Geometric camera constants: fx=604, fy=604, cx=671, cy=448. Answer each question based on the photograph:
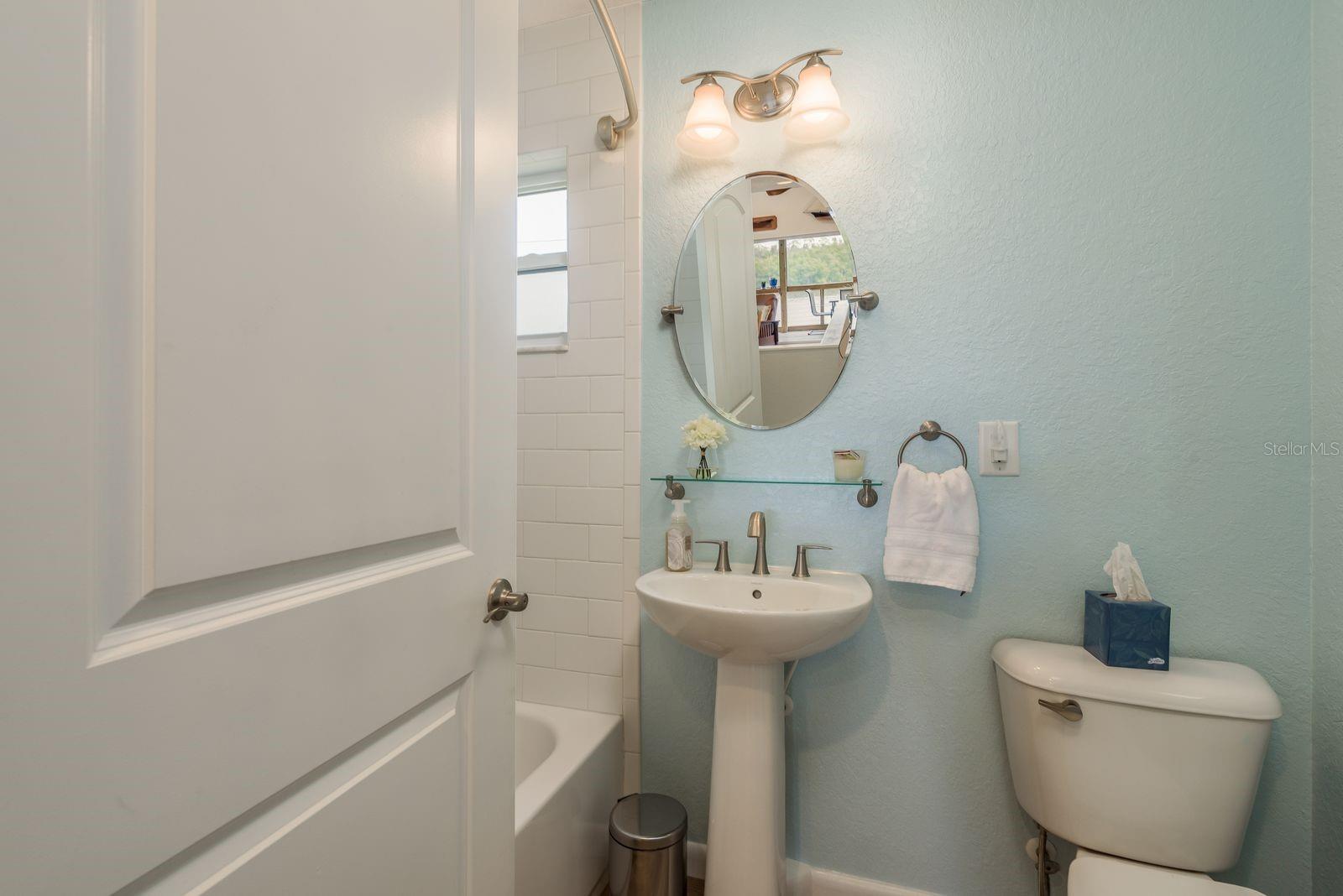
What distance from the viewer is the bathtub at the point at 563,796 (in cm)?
127

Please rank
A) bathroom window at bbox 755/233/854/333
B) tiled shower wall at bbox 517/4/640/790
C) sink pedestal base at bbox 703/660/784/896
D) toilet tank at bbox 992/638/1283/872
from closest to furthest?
1. toilet tank at bbox 992/638/1283/872
2. sink pedestal base at bbox 703/660/784/896
3. bathroom window at bbox 755/233/854/333
4. tiled shower wall at bbox 517/4/640/790

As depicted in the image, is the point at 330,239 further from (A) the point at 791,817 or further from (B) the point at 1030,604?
(A) the point at 791,817

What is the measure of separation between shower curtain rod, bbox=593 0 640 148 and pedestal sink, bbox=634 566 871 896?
1253 millimetres

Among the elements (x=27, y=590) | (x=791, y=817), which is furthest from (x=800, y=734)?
(x=27, y=590)

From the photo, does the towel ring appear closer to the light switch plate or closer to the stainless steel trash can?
the light switch plate

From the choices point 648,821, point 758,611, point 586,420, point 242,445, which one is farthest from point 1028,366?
point 242,445

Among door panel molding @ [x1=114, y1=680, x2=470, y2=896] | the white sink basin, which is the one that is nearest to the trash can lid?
the white sink basin

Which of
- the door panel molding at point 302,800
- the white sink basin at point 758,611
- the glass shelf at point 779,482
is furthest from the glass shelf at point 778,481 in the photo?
the door panel molding at point 302,800

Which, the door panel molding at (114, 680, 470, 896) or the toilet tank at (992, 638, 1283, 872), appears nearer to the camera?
the door panel molding at (114, 680, 470, 896)

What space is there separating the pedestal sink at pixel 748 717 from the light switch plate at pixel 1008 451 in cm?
41

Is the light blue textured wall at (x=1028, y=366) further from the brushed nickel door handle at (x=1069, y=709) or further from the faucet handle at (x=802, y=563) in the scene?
the brushed nickel door handle at (x=1069, y=709)

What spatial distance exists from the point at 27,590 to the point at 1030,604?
1.65 m

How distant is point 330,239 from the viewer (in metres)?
0.61

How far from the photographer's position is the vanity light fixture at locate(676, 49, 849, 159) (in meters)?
1.50
